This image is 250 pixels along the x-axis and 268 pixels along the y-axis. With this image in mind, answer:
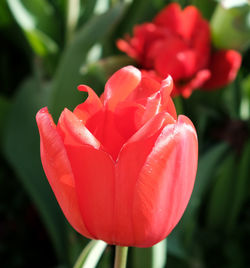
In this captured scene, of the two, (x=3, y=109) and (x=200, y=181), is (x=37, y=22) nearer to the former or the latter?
(x=3, y=109)

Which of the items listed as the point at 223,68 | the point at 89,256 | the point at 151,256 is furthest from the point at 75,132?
the point at 223,68

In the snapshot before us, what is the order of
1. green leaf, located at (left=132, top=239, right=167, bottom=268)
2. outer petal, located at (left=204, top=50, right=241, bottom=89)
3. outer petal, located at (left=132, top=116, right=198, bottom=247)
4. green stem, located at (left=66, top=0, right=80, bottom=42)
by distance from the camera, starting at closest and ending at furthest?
outer petal, located at (left=132, top=116, right=198, bottom=247), green leaf, located at (left=132, top=239, right=167, bottom=268), outer petal, located at (left=204, top=50, right=241, bottom=89), green stem, located at (left=66, top=0, right=80, bottom=42)

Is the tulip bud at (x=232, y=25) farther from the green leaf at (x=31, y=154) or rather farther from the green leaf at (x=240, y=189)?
the green leaf at (x=31, y=154)

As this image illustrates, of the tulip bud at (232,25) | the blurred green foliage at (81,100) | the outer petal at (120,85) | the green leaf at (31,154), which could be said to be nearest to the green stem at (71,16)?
the blurred green foliage at (81,100)

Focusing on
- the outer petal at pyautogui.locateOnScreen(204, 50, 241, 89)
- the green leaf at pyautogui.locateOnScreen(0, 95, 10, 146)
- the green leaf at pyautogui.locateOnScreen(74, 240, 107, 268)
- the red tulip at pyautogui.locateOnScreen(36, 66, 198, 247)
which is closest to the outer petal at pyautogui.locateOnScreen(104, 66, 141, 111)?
the red tulip at pyautogui.locateOnScreen(36, 66, 198, 247)

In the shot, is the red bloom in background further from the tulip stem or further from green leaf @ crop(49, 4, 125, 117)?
the tulip stem
